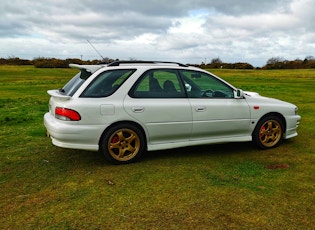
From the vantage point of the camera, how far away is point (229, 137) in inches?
244

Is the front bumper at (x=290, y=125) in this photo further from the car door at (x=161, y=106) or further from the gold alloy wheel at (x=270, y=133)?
the car door at (x=161, y=106)

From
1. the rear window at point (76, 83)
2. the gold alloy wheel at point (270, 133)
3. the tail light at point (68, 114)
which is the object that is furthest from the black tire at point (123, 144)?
the gold alloy wheel at point (270, 133)

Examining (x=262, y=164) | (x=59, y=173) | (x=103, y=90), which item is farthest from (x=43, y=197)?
(x=262, y=164)

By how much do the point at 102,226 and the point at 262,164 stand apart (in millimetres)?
2979

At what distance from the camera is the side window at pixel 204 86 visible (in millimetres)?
5945

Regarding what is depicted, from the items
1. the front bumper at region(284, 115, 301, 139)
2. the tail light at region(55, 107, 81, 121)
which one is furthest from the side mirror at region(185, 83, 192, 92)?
the front bumper at region(284, 115, 301, 139)

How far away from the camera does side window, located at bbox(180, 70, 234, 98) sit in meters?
5.95

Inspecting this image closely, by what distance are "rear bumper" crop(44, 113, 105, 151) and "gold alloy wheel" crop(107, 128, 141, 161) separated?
235 mm

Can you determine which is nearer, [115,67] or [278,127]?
[115,67]

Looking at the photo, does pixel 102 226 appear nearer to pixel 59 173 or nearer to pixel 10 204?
pixel 10 204

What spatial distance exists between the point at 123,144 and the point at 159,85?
1133 mm

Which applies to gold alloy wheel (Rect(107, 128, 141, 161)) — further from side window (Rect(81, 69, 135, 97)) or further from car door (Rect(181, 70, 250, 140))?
car door (Rect(181, 70, 250, 140))

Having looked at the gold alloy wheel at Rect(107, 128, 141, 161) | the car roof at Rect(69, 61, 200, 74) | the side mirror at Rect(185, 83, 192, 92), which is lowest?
the gold alloy wheel at Rect(107, 128, 141, 161)

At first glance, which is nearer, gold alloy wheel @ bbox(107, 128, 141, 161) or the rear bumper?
the rear bumper
